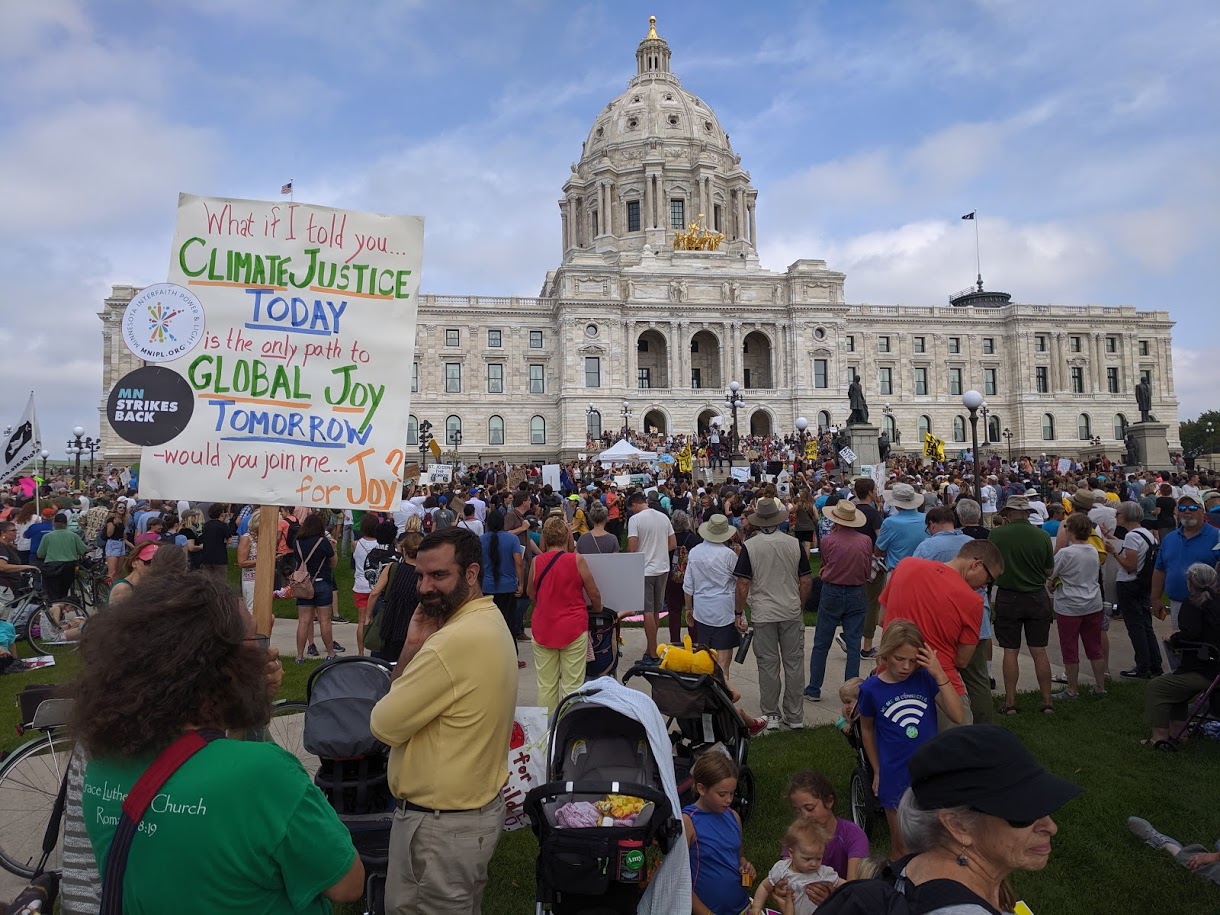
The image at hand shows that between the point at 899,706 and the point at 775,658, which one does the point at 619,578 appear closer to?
the point at 775,658

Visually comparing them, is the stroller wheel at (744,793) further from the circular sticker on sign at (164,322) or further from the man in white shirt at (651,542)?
the man in white shirt at (651,542)

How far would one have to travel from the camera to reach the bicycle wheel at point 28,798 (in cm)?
436

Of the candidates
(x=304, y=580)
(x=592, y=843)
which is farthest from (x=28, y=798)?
(x=304, y=580)

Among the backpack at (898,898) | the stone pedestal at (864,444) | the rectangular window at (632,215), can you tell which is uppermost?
the rectangular window at (632,215)

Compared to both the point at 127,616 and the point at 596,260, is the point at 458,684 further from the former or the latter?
the point at 596,260

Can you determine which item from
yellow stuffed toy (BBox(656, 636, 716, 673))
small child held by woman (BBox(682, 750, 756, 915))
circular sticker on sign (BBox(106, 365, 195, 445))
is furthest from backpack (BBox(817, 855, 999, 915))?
circular sticker on sign (BBox(106, 365, 195, 445))

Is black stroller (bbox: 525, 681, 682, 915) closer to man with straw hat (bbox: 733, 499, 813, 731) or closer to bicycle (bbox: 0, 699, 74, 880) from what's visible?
bicycle (bbox: 0, 699, 74, 880)

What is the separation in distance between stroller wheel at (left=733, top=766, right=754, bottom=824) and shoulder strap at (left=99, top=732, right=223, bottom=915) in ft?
12.2

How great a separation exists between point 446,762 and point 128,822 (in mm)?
Result: 1285

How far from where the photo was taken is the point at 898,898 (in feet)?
6.23

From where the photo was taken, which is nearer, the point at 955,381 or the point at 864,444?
the point at 864,444

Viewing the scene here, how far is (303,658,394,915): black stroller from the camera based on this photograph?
3764 mm

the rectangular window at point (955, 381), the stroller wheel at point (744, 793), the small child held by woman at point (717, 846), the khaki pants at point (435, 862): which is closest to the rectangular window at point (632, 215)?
the rectangular window at point (955, 381)

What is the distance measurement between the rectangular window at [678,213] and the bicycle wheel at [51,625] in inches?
2416
